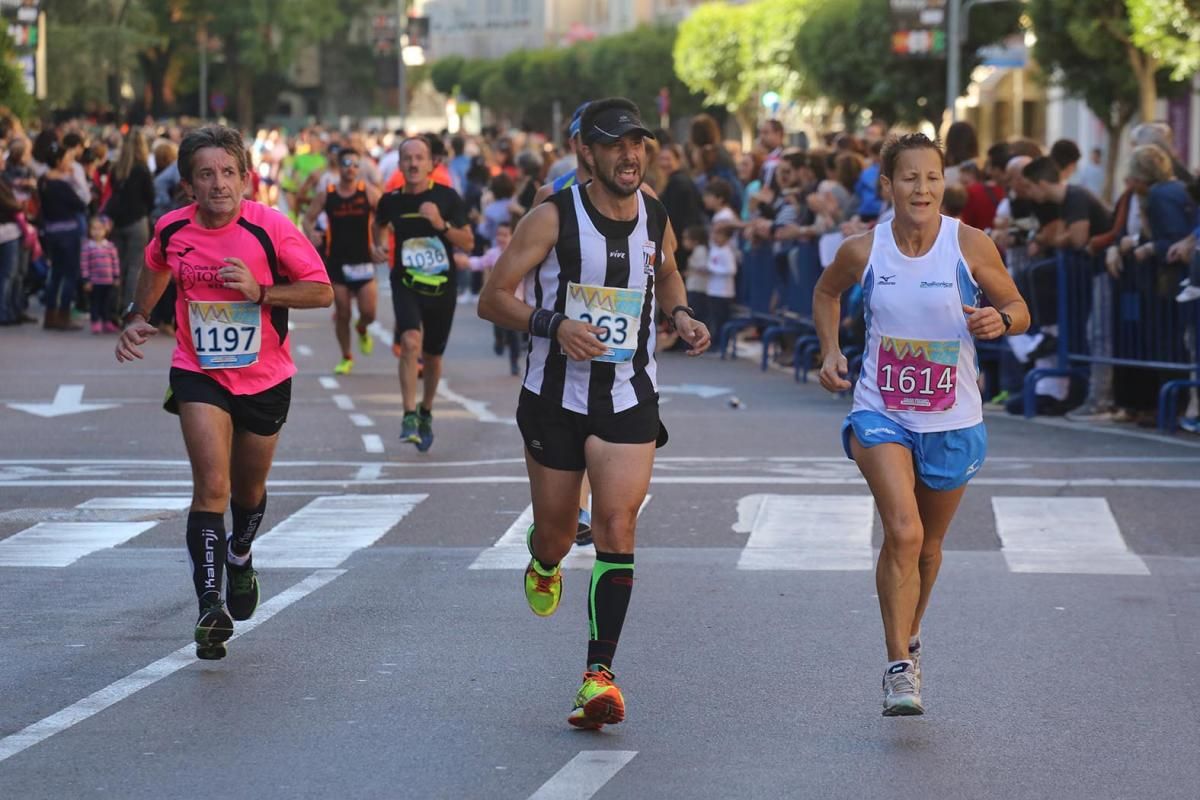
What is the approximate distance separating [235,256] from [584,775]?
2.54 m

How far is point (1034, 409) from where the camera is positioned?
17.2 meters

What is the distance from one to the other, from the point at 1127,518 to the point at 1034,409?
5.30 meters

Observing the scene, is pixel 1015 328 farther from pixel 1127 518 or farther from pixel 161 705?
pixel 1127 518

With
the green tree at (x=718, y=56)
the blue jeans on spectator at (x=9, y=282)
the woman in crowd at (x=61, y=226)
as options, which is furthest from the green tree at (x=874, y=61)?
the woman in crowd at (x=61, y=226)

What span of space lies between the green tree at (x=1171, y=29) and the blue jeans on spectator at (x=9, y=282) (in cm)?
1732

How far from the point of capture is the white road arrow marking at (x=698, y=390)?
19328 millimetres

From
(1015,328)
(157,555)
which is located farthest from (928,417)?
(157,555)

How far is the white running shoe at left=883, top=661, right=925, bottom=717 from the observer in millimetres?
7164

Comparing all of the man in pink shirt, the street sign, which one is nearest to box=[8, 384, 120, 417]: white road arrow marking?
the man in pink shirt

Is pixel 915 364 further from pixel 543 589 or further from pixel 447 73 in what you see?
pixel 447 73

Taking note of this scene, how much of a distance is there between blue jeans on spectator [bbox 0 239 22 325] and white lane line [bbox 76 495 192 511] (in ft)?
41.6

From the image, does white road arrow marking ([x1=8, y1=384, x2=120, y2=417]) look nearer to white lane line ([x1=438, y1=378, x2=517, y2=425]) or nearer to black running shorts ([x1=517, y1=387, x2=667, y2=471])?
white lane line ([x1=438, y1=378, x2=517, y2=425])

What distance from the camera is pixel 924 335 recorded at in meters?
7.34

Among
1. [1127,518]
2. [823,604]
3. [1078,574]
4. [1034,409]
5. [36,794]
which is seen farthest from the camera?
[1034,409]
